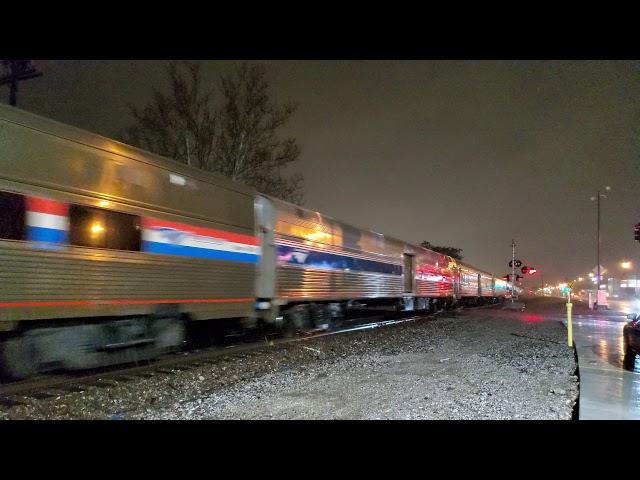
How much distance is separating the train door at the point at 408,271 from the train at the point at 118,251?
11737 mm

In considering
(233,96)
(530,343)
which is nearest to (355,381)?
(530,343)

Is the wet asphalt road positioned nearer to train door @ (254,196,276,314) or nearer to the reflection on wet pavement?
the reflection on wet pavement

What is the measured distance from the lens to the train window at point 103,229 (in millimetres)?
7848

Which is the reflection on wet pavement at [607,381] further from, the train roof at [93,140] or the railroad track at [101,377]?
the train roof at [93,140]

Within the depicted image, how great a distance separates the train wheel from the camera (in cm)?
743

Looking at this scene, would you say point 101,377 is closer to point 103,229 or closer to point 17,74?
point 103,229

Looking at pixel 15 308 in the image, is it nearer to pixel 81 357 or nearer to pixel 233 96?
pixel 81 357

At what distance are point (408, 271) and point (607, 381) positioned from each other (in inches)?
692

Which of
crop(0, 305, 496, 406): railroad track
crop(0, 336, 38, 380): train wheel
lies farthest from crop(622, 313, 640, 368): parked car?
crop(0, 336, 38, 380): train wheel

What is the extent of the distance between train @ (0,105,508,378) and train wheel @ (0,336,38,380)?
0.02 metres

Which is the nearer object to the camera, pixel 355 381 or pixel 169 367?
pixel 355 381

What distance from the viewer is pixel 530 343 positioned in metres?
14.6

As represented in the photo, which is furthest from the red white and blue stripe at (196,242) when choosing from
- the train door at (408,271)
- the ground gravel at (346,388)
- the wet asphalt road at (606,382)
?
the train door at (408,271)
